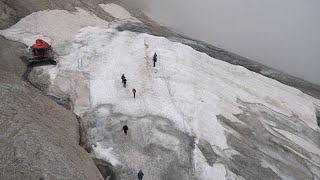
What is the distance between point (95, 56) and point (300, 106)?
21536 millimetres

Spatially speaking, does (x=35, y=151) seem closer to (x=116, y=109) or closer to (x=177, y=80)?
(x=116, y=109)

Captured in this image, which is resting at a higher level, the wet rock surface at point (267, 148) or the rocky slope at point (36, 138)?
the rocky slope at point (36, 138)

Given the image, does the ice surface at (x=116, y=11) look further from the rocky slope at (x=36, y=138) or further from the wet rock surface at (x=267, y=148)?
the rocky slope at (x=36, y=138)

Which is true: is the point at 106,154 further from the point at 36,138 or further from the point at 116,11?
the point at 116,11

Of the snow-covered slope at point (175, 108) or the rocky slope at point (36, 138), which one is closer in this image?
the rocky slope at point (36, 138)

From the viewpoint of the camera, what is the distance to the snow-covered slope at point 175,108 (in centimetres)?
2591

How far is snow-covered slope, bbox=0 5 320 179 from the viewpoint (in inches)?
1020

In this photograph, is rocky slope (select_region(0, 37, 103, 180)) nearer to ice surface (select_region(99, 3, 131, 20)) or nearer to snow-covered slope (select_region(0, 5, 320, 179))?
snow-covered slope (select_region(0, 5, 320, 179))

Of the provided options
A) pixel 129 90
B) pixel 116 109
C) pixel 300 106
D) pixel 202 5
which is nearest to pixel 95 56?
pixel 129 90

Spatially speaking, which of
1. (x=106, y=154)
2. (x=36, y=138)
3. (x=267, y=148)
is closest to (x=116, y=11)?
(x=267, y=148)

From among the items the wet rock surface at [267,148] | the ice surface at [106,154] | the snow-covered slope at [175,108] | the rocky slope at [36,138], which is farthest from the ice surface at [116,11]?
the ice surface at [106,154]

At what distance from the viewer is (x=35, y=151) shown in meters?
19.9

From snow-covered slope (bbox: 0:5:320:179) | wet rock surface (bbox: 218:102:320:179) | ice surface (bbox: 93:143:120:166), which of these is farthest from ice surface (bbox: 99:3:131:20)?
ice surface (bbox: 93:143:120:166)

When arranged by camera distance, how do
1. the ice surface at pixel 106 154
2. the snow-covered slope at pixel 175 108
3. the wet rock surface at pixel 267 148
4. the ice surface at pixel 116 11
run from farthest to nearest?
the ice surface at pixel 116 11, the wet rock surface at pixel 267 148, the snow-covered slope at pixel 175 108, the ice surface at pixel 106 154
